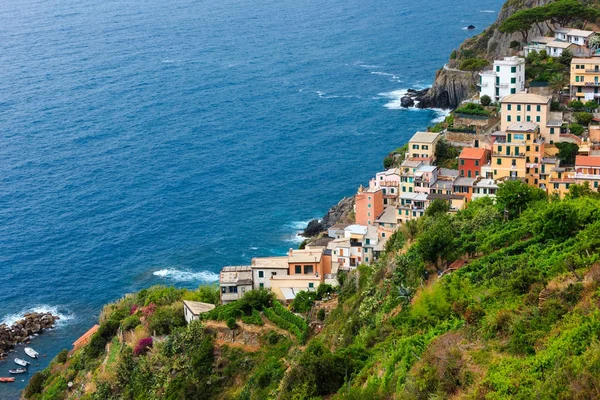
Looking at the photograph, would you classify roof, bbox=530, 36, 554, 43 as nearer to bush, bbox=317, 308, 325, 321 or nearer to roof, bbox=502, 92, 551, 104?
roof, bbox=502, 92, 551, 104

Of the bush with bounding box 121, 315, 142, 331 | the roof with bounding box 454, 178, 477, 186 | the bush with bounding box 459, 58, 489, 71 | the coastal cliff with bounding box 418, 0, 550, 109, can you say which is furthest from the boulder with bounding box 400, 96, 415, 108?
the bush with bounding box 121, 315, 142, 331

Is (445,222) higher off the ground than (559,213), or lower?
lower

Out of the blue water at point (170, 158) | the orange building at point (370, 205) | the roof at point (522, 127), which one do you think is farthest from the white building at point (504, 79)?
the blue water at point (170, 158)

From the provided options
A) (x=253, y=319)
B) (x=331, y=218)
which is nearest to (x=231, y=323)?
(x=253, y=319)

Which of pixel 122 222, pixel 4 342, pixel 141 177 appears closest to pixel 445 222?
pixel 4 342

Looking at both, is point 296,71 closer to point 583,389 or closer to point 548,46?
point 548,46

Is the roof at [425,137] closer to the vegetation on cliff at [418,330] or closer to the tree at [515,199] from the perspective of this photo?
the vegetation on cliff at [418,330]

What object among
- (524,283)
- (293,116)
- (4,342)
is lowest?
(4,342)

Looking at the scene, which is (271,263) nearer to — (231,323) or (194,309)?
(194,309)
